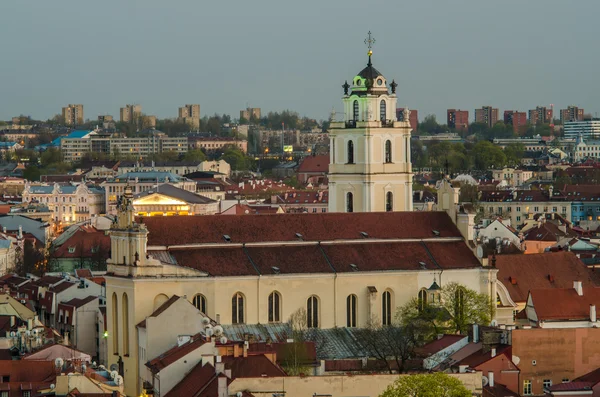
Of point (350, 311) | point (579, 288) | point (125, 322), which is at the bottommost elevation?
point (125, 322)

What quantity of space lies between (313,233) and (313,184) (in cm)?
11240

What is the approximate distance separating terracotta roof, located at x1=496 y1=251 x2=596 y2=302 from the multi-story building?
89.2 meters

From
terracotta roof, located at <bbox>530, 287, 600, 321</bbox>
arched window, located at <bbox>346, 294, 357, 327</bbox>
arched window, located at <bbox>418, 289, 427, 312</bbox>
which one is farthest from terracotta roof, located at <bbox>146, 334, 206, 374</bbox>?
terracotta roof, located at <bbox>530, 287, 600, 321</bbox>

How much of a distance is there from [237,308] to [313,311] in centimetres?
235

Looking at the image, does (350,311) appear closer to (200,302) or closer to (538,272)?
(200,302)

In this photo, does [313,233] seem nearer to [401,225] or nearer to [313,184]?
[401,225]

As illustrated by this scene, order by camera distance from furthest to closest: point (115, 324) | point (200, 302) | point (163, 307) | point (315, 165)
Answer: point (315, 165)
point (115, 324)
point (200, 302)
point (163, 307)

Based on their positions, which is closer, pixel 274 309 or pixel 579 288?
pixel 274 309

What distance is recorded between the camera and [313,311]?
58.8m

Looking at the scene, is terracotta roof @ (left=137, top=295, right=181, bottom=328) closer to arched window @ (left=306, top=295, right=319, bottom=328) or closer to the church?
the church

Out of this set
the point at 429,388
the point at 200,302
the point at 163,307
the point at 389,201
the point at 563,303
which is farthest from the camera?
the point at 389,201

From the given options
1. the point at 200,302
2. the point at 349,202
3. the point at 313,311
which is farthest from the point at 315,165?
the point at 200,302

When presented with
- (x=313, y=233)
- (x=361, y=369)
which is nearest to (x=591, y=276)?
(x=313, y=233)

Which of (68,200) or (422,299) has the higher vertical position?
(68,200)
